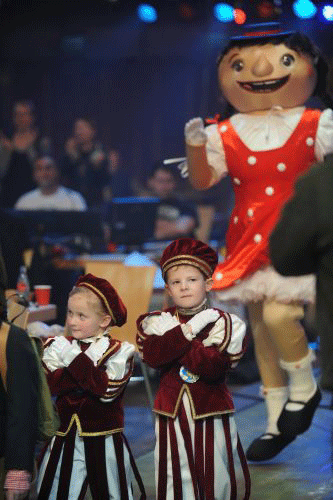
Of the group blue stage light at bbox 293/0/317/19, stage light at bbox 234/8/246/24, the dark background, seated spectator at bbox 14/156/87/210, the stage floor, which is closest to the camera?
the stage floor

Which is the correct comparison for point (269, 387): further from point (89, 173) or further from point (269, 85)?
point (89, 173)

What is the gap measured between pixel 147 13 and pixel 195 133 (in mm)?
7572

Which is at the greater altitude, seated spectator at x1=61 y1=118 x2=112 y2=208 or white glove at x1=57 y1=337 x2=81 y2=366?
seated spectator at x1=61 y1=118 x2=112 y2=208

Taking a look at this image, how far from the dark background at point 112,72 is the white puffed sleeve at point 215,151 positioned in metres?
8.67

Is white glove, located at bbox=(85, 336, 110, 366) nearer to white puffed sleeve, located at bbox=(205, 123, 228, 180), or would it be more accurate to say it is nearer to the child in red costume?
the child in red costume

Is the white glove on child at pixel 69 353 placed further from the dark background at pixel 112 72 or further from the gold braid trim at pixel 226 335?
the dark background at pixel 112 72

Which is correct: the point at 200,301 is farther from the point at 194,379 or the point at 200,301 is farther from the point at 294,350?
the point at 294,350

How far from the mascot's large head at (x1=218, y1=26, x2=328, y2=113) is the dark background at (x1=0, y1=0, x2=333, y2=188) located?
845 centimetres

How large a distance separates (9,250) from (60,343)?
241 centimetres

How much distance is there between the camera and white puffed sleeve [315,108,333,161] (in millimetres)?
5785

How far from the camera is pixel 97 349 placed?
4707 millimetres

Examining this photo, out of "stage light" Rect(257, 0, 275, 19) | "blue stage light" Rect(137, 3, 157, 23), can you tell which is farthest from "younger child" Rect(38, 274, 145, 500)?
"blue stage light" Rect(137, 3, 157, 23)

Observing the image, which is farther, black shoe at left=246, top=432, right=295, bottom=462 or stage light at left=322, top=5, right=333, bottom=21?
stage light at left=322, top=5, right=333, bottom=21

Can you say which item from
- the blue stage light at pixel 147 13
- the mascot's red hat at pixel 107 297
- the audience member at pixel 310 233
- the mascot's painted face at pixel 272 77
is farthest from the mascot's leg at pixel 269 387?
the blue stage light at pixel 147 13
